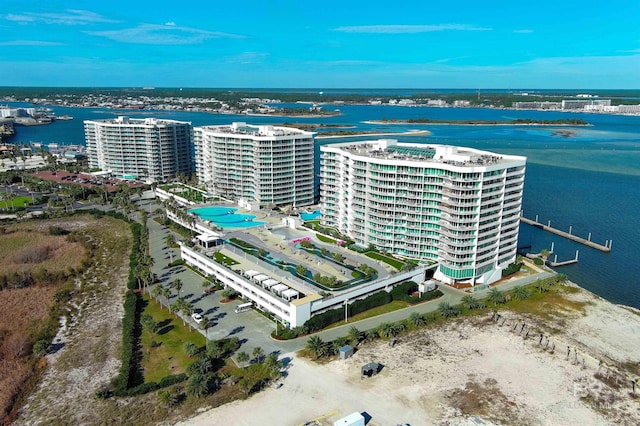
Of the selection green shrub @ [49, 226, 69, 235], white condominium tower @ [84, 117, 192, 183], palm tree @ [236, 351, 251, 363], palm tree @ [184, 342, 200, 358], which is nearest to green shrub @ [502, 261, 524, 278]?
palm tree @ [236, 351, 251, 363]

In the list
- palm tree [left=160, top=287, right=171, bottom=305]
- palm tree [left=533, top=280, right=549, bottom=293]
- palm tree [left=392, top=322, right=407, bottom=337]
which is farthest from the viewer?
palm tree [left=533, top=280, right=549, bottom=293]

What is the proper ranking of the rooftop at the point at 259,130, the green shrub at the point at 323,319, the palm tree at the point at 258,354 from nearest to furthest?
the palm tree at the point at 258,354, the green shrub at the point at 323,319, the rooftop at the point at 259,130

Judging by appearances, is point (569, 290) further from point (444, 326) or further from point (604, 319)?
point (444, 326)

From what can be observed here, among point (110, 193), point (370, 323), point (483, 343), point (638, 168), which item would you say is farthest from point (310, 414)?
point (638, 168)

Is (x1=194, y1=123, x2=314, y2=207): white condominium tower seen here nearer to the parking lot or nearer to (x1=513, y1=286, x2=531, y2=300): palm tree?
the parking lot

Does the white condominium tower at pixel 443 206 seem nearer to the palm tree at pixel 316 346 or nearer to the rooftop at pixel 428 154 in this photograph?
the rooftop at pixel 428 154

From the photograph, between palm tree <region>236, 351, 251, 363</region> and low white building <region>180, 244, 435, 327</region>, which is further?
low white building <region>180, 244, 435, 327</region>

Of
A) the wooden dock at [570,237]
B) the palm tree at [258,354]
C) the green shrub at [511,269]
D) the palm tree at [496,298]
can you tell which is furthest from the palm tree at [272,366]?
the wooden dock at [570,237]

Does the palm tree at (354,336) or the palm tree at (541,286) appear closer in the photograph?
the palm tree at (354,336)
